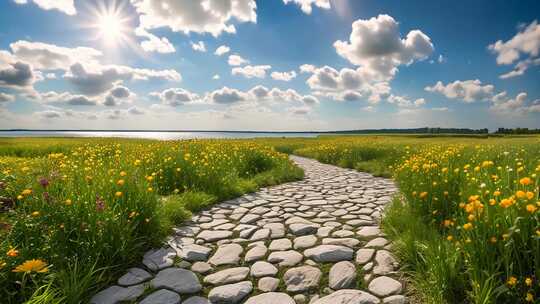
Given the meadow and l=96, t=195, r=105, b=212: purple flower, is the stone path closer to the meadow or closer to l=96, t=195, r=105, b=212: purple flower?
the meadow

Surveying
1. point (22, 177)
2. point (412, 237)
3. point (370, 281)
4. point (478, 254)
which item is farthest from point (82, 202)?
point (478, 254)

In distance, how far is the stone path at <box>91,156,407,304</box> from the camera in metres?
2.77

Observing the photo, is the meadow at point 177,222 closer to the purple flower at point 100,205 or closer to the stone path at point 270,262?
the purple flower at point 100,205

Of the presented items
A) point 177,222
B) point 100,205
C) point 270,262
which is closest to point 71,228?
point 100,205

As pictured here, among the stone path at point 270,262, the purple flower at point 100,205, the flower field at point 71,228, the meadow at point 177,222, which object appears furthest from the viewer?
the purple flower at point 100,205

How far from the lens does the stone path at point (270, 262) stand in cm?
277

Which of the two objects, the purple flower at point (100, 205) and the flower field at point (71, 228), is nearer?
the flower field at point (71, 228)

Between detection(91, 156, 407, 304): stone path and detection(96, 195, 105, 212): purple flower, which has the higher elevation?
detection(96, 195, 105, 212): purple flower

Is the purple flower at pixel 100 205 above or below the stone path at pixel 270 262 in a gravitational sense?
above

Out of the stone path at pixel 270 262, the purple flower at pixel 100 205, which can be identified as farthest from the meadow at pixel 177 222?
the stone path at pixel 270 262

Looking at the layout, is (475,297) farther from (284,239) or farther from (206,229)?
(206,229)

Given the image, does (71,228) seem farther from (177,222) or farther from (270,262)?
(270,262)

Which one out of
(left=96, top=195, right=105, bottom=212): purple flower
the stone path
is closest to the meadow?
(left=96, top=195, right=105, bottom=212): purple flower

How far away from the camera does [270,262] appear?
3.43 metres
